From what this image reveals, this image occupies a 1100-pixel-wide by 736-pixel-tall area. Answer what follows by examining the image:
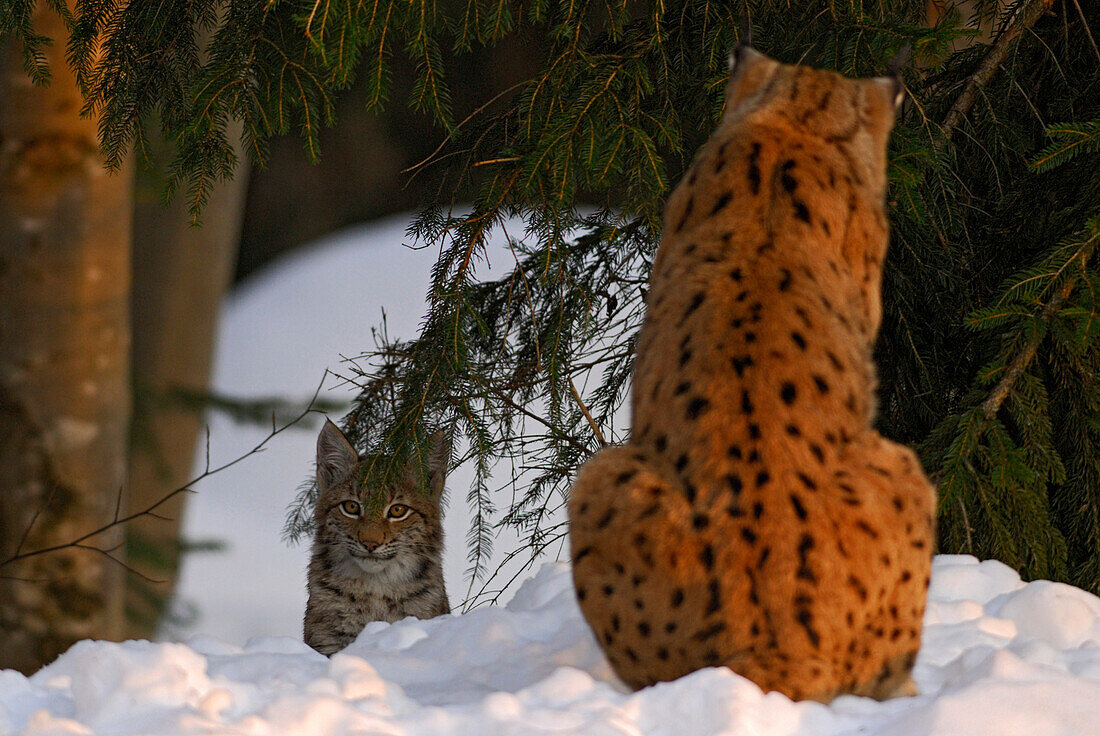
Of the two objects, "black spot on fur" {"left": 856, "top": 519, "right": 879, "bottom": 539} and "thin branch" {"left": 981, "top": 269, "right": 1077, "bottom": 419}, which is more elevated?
"thin branch" {"left": 981, "top": 269, "right": 1077, "bottom": 419}

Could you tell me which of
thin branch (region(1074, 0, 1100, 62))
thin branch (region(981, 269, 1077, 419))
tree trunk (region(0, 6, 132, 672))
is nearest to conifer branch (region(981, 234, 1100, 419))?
thin branch (region(981, 269, 1077, 419))

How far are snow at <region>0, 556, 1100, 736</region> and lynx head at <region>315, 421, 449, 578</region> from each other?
184cm

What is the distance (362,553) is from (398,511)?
0.80ft

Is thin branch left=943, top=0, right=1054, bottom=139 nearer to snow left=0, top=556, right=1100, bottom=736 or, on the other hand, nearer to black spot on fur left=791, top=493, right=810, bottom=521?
snow left=0, top=556, right=1100, bottom=736

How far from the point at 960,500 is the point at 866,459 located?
133 centimetres

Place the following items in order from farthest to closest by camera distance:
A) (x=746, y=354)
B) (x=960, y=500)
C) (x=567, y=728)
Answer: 1. (x=960, y=500)
2. (x=746, y=354)
3. (x=567, y=728)

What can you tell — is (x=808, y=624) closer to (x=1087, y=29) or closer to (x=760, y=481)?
(x=760, y=481)

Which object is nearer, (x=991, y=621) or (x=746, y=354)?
(x=746, y=354)

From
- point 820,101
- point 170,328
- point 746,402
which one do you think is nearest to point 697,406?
point 746,402

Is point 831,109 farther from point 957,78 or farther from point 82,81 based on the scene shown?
point 82,81

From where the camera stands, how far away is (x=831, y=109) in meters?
3.33

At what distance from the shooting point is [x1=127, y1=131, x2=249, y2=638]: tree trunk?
26.7 ft

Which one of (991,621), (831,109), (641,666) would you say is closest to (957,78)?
(831,109)

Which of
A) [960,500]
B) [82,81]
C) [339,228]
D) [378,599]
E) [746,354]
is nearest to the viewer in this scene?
[746,354]
